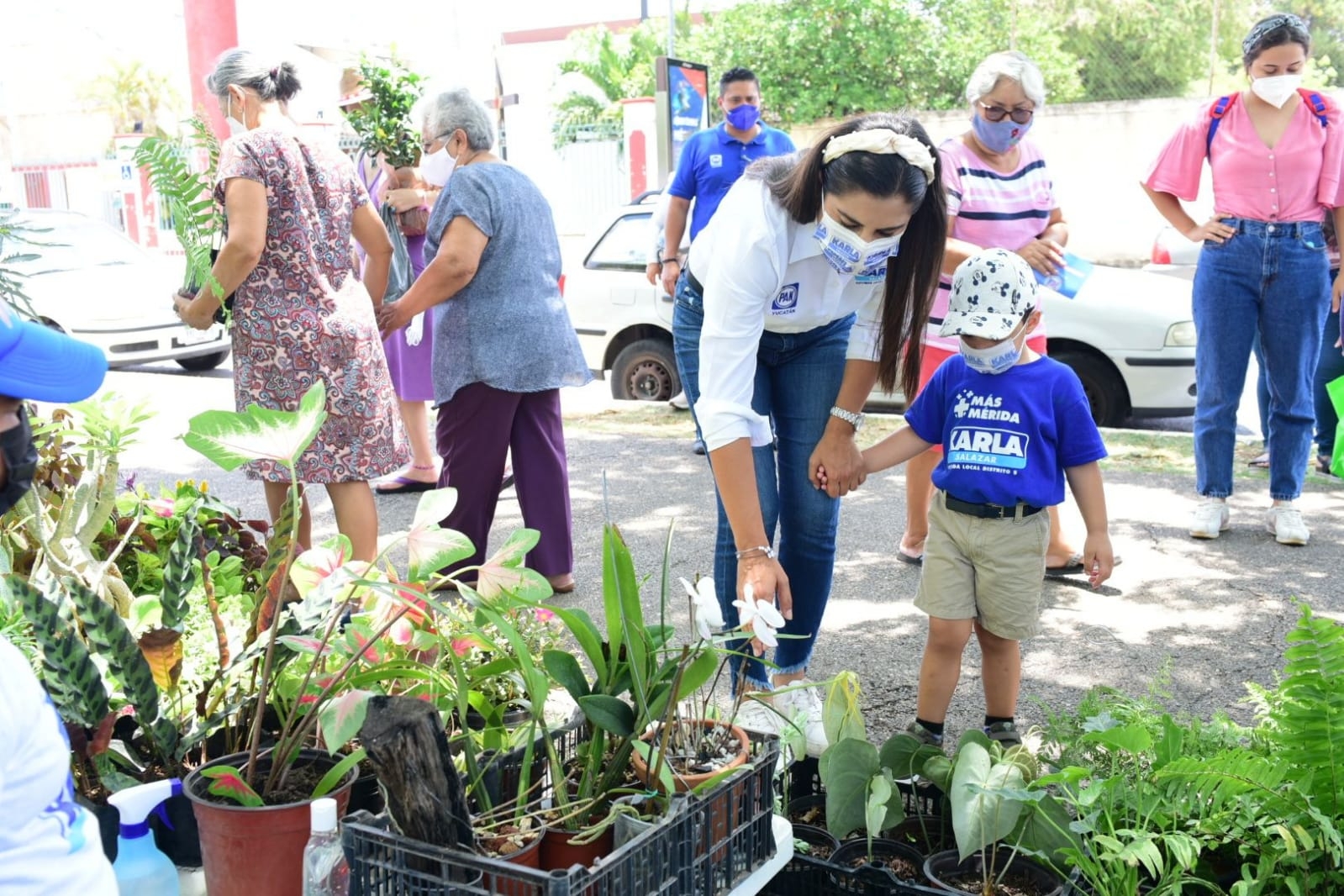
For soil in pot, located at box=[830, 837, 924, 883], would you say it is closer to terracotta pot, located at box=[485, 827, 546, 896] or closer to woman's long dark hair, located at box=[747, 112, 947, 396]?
terracotta pot, located at box=[485, 827, 546, 896]

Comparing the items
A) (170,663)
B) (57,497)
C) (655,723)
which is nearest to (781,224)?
(655,723)

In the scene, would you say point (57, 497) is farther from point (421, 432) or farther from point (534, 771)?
point (421, 432)

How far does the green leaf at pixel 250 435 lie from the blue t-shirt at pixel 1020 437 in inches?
68.4

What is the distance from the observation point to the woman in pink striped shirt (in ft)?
14.9

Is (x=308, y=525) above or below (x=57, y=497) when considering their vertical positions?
Answer: below

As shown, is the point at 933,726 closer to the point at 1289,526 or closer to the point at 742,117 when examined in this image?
the point at 1289,526

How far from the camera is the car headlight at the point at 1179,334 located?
7980 millimetres

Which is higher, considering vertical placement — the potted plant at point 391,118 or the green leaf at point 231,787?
the potted plant at point 391,118

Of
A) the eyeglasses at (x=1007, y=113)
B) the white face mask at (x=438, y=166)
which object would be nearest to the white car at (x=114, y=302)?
the white face mask at (x=438, y=166)

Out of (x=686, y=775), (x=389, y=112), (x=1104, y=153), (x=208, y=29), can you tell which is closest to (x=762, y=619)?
(x=686, y=775)

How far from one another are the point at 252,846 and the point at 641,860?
70cm

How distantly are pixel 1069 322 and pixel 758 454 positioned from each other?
5.33 m

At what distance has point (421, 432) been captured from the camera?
265 inches

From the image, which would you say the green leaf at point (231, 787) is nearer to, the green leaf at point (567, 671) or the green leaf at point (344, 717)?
the green leaf at point (344, 717)
